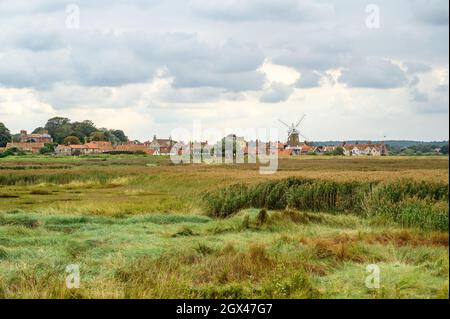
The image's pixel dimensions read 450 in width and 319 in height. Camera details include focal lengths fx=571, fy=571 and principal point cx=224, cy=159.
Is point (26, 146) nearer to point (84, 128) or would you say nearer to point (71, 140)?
point (71, 140)

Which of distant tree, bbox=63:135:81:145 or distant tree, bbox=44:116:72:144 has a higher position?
distant tree, bbox=44:116:72:144

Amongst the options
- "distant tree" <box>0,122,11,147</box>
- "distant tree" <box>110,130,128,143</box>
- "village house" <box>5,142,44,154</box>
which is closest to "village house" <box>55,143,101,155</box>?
"village house" <box>5,142,44,154</box>

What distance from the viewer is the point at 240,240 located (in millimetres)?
16328

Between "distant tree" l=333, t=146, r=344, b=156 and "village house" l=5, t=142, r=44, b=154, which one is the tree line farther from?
"distant tree" l=333, t=146, r=344, b=156

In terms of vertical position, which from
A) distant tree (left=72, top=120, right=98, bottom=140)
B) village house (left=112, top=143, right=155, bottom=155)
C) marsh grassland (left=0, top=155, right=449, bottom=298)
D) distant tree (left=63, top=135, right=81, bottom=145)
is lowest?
marsh grassland (left=0, top=155, right=449, bottom=298)

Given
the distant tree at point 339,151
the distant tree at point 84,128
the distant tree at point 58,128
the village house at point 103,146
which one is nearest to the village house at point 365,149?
the distant tree at point 339,151

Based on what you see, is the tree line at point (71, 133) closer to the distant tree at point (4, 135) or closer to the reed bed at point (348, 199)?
the distant tree at point (4, 135)

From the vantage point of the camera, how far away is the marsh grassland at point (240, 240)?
10.2 metres

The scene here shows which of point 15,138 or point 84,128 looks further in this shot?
point 84,128

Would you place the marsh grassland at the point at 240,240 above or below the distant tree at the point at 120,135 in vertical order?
below

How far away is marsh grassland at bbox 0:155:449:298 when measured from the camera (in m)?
10.2

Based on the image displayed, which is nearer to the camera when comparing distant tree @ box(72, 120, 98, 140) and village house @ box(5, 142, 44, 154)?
village house @ box(5, 142, 44, 154)

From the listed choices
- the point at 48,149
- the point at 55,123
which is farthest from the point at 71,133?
the point at 55,123

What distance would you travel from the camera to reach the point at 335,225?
64.2ft
